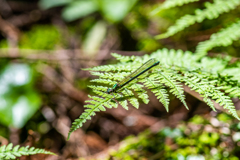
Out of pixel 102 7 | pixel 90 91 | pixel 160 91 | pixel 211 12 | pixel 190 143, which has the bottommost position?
pixel 90 91

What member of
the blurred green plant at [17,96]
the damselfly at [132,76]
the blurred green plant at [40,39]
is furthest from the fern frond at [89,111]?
the blurred green plant at [40,39]

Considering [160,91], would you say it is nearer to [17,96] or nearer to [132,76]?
[132,76]

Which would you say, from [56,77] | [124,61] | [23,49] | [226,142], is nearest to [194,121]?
[226,142]

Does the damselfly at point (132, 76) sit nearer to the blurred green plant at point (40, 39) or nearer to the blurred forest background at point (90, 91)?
the blurred forest background at point (90, 91)

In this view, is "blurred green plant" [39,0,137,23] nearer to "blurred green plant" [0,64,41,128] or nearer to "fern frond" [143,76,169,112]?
"blurred green plant" [0,64,41,128]

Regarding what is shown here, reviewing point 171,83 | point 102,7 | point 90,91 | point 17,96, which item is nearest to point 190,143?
point 171,83

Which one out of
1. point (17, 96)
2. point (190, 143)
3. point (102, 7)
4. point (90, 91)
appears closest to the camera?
point (190, 143)

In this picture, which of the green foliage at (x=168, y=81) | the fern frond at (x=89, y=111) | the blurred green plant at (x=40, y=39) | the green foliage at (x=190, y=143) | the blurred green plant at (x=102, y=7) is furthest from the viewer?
the blurred green plant at (x=40, y=39)
